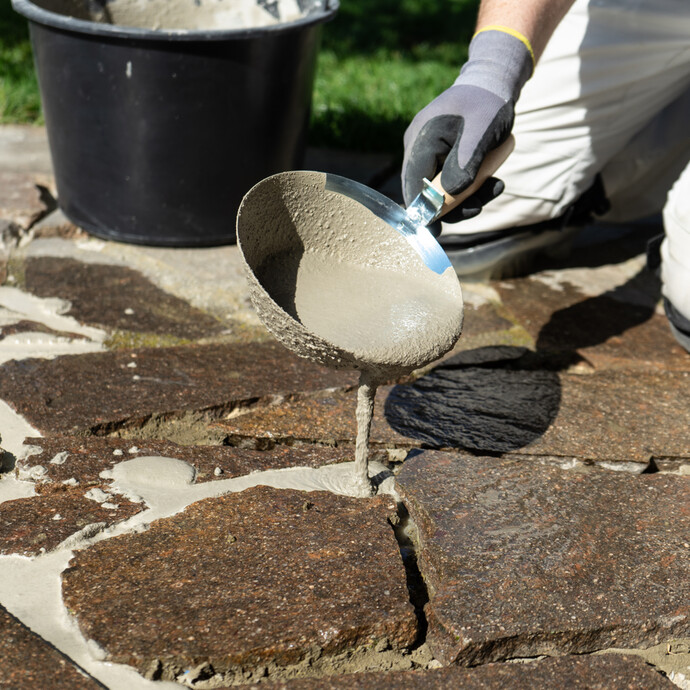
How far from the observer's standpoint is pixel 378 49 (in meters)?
4.97

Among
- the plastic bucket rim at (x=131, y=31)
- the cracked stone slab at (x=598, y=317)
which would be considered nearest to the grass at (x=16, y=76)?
the plastic bucket rim at (x=131, y=31)

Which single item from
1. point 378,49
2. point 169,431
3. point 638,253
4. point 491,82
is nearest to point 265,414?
point 169,431

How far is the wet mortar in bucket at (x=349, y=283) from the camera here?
161cm

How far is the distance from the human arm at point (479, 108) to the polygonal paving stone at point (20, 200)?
1.53m

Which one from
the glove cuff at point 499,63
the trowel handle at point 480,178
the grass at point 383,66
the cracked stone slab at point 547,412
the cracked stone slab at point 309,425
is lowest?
the cracked stone slab at point 547,412

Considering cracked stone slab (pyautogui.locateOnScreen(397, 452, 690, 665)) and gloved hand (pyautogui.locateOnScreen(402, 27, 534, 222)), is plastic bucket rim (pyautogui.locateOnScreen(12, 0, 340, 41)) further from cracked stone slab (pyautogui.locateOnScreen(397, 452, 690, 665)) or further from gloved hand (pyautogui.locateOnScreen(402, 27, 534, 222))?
cracked stone slab (pyautogui.locateOnScreen(397, 452, 690, 665))

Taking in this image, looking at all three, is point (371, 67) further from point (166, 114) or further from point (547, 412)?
point (547, 412)

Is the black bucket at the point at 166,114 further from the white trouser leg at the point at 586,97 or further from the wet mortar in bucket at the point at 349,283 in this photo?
the wet mortar in bucket at the point at 349,283

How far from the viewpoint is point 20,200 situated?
9.73ft

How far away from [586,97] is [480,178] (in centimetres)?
92

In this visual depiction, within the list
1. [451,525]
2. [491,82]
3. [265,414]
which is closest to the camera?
[451,525]

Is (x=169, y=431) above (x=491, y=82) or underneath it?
underneath

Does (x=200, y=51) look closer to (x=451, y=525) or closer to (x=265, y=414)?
(x=265, y=414)

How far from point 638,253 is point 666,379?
35.1 inches
